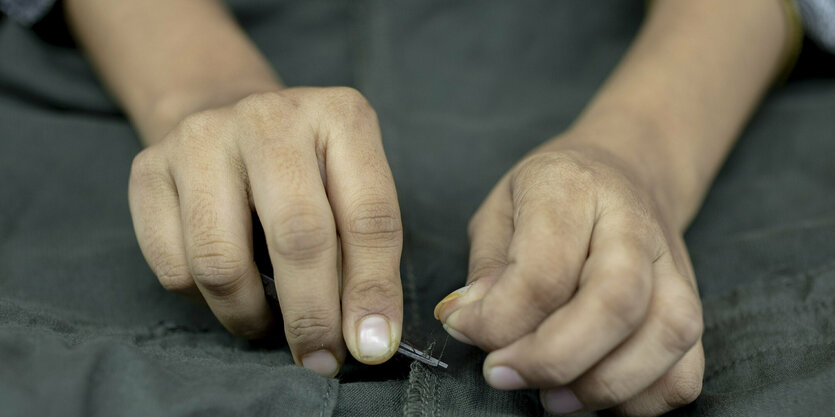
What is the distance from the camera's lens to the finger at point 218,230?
56cm

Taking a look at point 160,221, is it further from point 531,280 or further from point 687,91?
point 687,91

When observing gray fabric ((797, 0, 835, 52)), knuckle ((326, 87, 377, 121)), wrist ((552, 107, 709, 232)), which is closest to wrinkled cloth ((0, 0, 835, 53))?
gray fabric ((797, 0, 835, 52))

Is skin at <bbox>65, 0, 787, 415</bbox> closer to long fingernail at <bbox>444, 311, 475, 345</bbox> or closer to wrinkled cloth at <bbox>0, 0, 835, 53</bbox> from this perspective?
long fingernail at <bbox>444, 311, 475, 345</bbox>

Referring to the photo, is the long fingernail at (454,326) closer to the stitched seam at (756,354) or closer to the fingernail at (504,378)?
the fingernail at (504,378)

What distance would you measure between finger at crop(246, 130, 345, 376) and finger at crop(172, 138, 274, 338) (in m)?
0.03

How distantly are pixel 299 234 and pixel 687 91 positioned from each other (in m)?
0.56

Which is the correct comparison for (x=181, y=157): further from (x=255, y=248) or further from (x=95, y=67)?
(x=95, y=67)

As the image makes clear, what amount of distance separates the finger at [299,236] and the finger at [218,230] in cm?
3

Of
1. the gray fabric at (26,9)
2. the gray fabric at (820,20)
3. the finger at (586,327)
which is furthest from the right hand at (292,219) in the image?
the gray fabric at (820,20)

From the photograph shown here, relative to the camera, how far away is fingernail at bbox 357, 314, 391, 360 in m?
0.55

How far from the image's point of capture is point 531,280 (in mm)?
501

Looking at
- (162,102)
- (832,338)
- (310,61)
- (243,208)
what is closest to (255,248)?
(243,208)

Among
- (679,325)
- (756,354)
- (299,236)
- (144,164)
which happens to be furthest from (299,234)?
(756,354)

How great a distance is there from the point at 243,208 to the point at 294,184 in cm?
7
